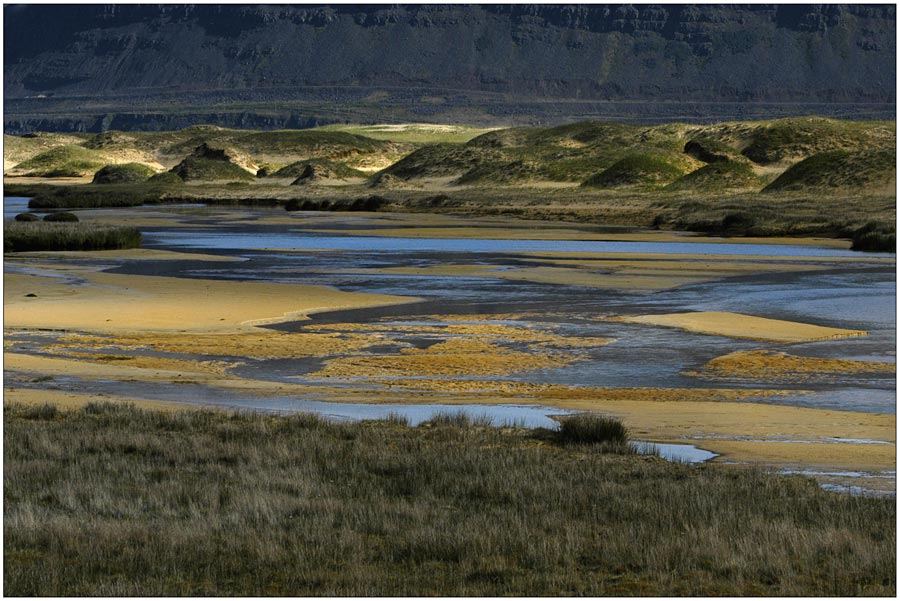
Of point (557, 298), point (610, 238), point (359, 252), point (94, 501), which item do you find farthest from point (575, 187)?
point (94, 501)

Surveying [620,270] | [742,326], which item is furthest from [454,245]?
[742,326]

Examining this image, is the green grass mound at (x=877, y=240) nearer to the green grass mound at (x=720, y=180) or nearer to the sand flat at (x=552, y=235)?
the sand flat at (x=552, y=235)

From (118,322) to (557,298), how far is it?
11718mm

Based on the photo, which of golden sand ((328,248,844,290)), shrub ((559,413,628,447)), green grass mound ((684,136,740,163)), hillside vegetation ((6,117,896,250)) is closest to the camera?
shrub ((559,413,628,447))

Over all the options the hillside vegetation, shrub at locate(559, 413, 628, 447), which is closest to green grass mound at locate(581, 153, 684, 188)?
the hillside vegetation

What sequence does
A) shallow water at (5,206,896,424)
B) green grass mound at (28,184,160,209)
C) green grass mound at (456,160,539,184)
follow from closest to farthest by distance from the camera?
shallow water at (5,206,896,424) < green grass mound at (28,184,160,209) < green grass mound at (456,160,539,184)

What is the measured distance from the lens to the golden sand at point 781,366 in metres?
23.8

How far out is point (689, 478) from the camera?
47.6 feet

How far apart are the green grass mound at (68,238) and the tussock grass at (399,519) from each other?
39.6 metres

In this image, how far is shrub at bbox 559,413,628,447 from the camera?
1694 centimetres

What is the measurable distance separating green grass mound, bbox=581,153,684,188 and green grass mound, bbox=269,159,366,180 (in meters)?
33.8

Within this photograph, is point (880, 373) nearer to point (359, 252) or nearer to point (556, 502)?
point (556, 502)

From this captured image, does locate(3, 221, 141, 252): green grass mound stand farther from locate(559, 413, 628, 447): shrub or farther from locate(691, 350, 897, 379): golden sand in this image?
locate(559, 413, 628, 447): shrub

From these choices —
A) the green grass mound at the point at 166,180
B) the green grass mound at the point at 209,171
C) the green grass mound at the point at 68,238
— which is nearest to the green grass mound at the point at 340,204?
the green grass mound at the point at 166,180
